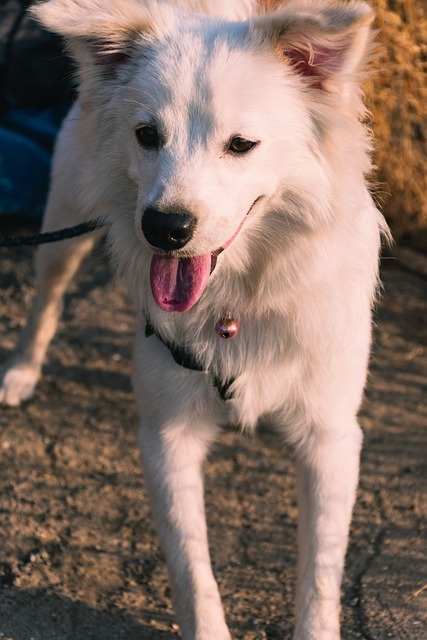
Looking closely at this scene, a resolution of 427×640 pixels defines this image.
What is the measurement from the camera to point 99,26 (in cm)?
259

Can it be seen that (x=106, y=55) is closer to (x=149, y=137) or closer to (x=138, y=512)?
(x=149, y=137)

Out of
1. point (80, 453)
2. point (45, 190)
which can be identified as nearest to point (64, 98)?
point (45, 190)

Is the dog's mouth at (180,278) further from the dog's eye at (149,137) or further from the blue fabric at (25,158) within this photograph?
the blue fabric at (25,158)

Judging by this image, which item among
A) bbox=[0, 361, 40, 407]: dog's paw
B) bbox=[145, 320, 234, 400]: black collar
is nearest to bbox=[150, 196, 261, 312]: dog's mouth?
bbox=[145, 320, 234, 400]: black collar

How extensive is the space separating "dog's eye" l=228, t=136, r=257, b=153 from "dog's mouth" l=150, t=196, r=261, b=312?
16 centimetres

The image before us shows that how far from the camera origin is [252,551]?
137 inches

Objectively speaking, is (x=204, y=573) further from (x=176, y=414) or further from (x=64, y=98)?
(x=64, y=98)

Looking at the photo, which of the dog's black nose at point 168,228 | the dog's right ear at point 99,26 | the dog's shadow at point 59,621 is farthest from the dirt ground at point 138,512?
the dog's right ear at point 99,26

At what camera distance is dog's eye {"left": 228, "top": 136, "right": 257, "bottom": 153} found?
2521mm

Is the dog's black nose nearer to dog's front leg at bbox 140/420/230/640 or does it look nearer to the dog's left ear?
the dog's left ear

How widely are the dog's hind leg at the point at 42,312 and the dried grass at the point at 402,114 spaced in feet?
4.62

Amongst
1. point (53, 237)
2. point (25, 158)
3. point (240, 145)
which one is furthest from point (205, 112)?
point (25, 158)

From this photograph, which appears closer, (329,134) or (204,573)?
(329,134)

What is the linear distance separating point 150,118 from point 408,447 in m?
2.14
